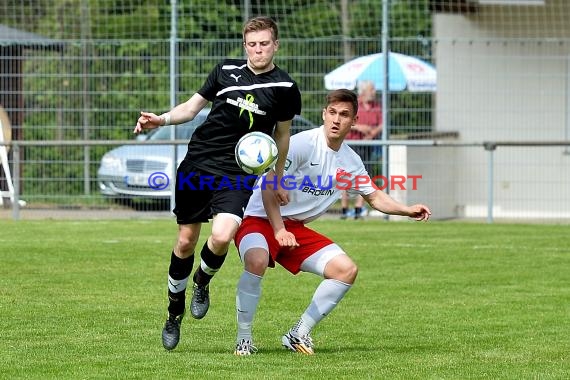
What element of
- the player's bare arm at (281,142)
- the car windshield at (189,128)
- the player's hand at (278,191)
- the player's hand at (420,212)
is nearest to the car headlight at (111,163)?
the car windshield at (189,128)

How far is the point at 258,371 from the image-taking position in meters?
6.91

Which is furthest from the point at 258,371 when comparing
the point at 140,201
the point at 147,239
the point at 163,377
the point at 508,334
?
the point at 140,201

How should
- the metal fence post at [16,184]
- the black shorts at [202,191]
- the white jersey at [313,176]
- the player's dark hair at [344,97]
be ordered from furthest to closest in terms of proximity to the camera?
the metal fence post at [16,184], the white jersey at [313,176], the player's dark hair at [344,97], the black shorts at [202,191]

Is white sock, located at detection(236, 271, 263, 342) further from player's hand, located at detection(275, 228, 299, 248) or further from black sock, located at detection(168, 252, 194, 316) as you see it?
black sock, located at detection(168, 252, 194, 316)

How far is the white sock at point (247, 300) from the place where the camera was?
7598mm

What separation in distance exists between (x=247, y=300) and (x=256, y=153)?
0.88 metres

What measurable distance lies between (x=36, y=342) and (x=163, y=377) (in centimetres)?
152

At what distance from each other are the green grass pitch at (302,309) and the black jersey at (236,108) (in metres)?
1.17

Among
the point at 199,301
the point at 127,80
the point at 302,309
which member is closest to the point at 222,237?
the point at 199,301

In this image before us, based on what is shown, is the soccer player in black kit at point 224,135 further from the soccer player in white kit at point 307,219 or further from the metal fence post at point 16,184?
the metal fence post at point 16,184

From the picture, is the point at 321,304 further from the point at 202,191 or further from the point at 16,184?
the point at 16,184

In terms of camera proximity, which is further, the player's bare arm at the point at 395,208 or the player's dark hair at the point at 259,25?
the player's bare arm at the point at 395,208

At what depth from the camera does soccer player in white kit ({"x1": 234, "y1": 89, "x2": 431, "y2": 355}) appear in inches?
301

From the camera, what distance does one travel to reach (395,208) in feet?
26.5
